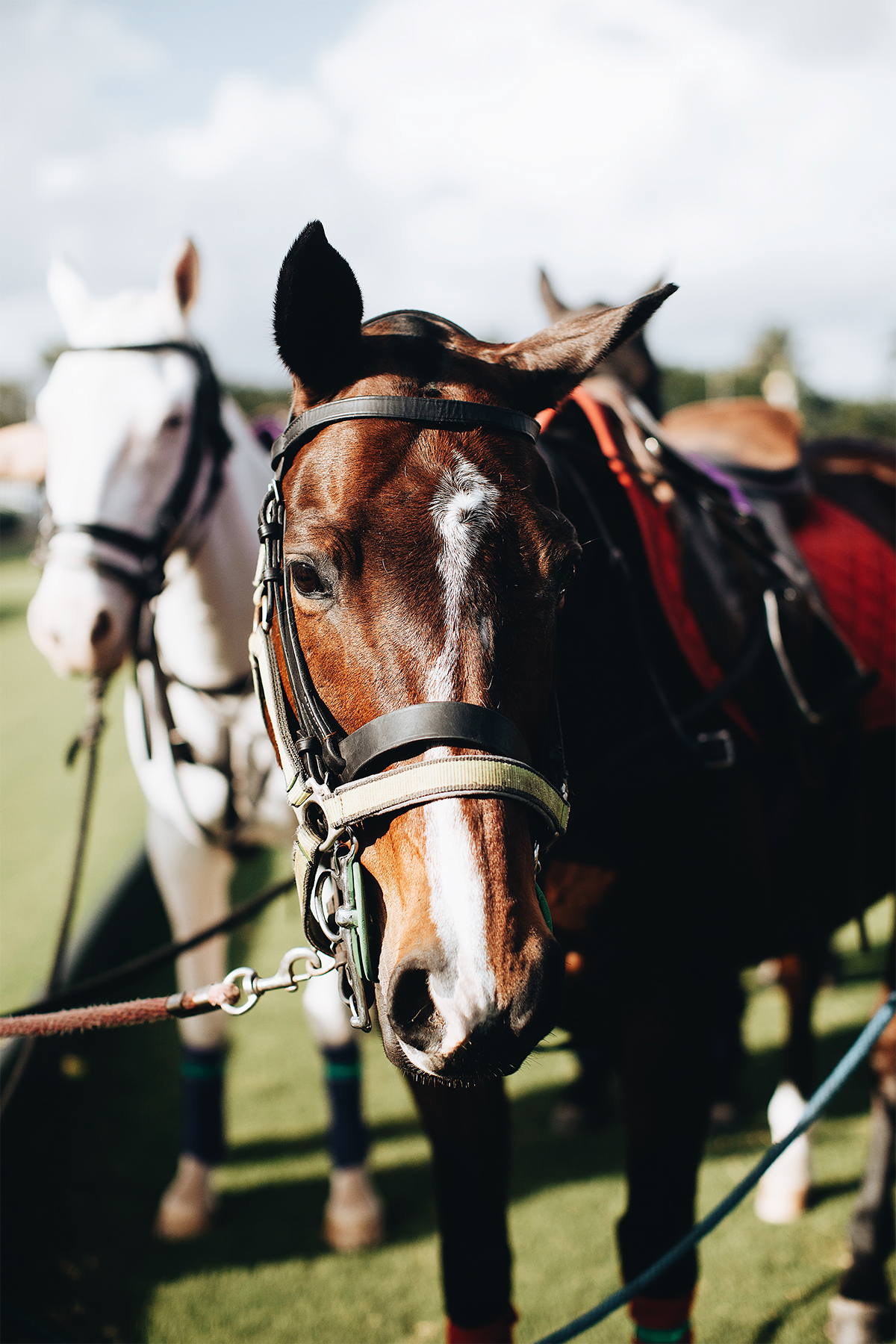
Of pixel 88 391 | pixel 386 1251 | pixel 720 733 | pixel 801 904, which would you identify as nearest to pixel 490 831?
pixel 720 733

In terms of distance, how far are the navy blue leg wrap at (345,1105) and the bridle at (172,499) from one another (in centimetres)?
170

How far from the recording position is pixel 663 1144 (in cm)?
191

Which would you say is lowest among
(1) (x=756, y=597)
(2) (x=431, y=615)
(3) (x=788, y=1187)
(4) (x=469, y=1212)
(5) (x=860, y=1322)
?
(3) (x=788, y=1187)

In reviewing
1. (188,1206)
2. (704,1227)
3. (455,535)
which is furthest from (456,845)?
(188,1206)

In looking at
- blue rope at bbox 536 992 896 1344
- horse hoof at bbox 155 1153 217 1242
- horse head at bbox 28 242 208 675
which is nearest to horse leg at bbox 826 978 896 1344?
blue rope at bbox 536 992 896 1344

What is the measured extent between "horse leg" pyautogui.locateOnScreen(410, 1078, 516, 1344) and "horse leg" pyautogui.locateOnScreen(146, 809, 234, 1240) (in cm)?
141

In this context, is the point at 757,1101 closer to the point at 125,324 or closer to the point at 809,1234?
the point at 809,1234

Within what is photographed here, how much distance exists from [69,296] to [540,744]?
249cm

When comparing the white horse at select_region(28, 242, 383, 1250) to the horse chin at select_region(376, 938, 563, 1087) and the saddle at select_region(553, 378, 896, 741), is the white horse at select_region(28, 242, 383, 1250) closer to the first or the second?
the saddle at select_region(553, 378, 896, 741)

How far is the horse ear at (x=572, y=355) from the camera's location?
159cm

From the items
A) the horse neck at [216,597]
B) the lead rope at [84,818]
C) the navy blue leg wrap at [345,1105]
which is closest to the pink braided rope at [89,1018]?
the lead rope at [84,818]

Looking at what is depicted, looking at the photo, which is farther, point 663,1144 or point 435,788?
point 663,1144

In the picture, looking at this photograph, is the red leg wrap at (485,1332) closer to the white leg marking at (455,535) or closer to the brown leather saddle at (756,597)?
the brown leather saddle at (756,597)

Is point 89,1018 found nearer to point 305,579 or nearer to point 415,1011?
point 415,1011
